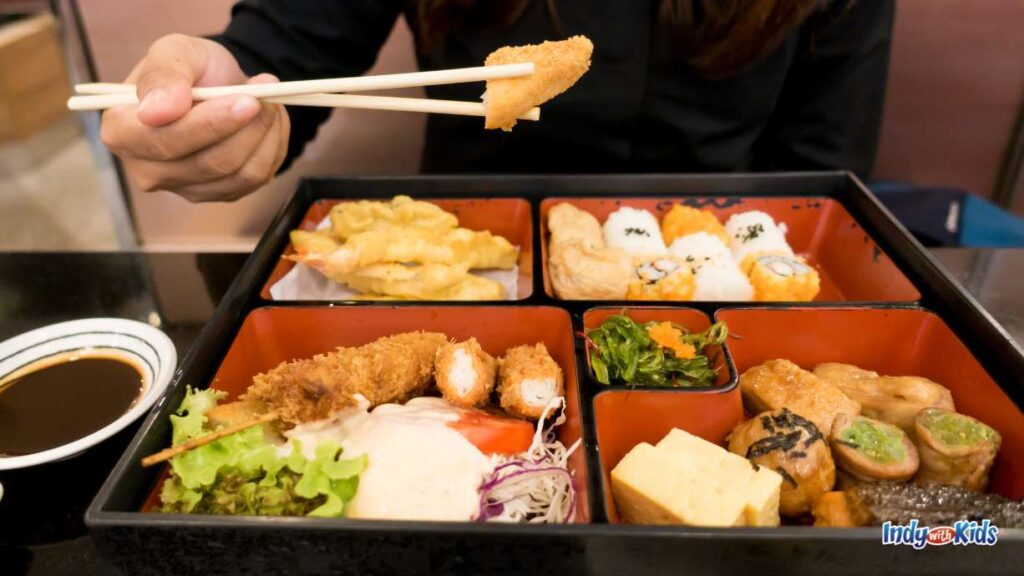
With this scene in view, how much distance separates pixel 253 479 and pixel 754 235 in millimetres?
1688

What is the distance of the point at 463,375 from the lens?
1617mm

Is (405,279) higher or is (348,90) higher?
(348,90)

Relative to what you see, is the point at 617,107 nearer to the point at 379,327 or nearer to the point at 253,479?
the point at 379,327

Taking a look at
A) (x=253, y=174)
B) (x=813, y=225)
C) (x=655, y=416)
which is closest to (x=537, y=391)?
(x=655, y=416)

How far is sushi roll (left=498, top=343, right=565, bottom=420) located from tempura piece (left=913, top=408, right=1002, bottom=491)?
2.68 feet

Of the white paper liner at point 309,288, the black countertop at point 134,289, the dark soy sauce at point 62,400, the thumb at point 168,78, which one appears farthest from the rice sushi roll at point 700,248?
the dark soy sauce at point 62,400

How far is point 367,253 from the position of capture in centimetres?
197

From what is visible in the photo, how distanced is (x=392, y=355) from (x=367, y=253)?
1.52 feet

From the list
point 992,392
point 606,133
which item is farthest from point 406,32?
point 992,392

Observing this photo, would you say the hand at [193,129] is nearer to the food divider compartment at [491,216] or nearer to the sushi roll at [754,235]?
the food divider compartment at [491,216]

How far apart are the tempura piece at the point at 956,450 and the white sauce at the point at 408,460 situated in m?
0.97

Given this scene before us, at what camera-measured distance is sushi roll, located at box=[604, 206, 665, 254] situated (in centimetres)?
218

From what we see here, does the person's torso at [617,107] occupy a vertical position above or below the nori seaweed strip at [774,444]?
above

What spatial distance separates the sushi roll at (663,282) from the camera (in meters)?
1.96
